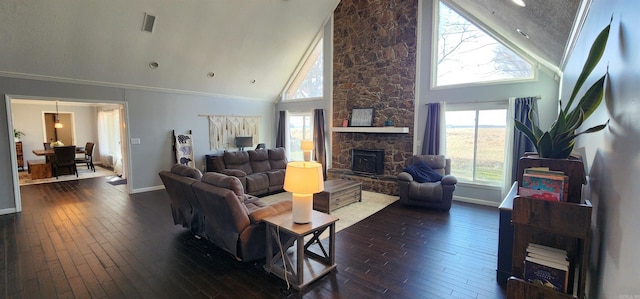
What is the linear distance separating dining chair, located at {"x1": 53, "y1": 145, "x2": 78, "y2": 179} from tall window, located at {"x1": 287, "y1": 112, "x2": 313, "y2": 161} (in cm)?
635

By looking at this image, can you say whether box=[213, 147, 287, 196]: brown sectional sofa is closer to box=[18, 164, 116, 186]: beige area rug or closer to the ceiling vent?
the ceiling vent

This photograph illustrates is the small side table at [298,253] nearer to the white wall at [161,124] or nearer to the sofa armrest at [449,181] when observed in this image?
the sofa armrest at [449,181]

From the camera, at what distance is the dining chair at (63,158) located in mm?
7930

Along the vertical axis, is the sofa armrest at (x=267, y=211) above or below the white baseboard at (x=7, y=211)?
above

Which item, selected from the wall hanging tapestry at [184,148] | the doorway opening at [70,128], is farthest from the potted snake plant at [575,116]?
the doorway opening at [70,128]

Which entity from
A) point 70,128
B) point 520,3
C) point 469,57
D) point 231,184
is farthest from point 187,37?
point 70,128

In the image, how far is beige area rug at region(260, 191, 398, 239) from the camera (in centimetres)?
459

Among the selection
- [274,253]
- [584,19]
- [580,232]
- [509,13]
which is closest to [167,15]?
[274,253]

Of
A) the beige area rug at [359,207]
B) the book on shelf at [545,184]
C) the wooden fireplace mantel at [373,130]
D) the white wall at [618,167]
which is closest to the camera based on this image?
the white wall at [618,167]

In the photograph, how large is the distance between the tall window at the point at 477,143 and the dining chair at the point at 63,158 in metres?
10.3

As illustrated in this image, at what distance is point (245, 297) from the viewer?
2600mm

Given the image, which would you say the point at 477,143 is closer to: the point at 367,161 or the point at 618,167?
the point at 367,161

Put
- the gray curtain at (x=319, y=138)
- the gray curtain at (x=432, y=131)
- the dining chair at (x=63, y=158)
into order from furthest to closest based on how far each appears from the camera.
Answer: the dining chair at (x=63, y=158)
the gray curtain at (x=319, y=138)
the gray curtain at (x=432, y=131)

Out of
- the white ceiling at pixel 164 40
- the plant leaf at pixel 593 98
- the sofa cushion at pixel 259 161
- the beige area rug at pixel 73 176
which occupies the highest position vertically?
the white ceiling at pixel 164 40
